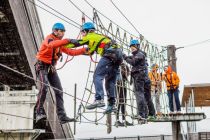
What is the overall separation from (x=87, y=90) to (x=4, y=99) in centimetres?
668

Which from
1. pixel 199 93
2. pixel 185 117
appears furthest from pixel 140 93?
pixel 199 93

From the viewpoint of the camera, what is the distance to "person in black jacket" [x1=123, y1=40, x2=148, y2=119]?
26.7 feet

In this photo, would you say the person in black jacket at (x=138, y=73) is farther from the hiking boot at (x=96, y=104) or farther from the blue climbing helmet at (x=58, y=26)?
the blue climbing helmet at (x=58, y=26)

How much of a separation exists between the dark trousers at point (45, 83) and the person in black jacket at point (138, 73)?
213cm

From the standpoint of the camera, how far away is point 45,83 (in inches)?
242

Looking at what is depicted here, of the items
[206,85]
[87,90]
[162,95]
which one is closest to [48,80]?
[87,90]

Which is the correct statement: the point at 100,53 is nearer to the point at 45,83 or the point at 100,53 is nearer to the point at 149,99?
the point at 45,83

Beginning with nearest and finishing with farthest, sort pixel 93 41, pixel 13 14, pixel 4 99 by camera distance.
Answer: pixel 93 41 < pixel 13 14 < pixel 4 99

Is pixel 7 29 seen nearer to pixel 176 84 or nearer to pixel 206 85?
pixel 176 84

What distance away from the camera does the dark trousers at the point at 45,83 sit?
6.16 m

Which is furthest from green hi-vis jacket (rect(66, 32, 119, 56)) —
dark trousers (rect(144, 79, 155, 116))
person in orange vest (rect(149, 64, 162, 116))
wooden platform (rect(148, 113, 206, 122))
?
wooden platform (rect(148, 113, 206, 122))

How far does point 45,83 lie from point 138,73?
2.87m

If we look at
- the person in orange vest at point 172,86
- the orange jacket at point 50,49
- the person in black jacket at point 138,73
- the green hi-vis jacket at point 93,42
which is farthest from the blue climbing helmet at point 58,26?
the person in orange vest at point 172,86

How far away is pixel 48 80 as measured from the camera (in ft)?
21.1
